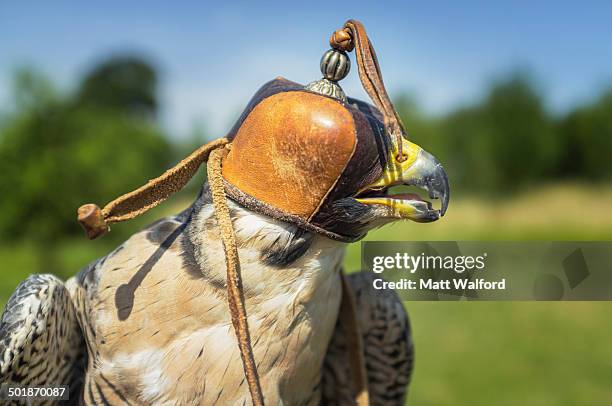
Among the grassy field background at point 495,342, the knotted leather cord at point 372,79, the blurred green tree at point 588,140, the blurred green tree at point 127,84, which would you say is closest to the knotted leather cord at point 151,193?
the knotted leather cord at point 372,79

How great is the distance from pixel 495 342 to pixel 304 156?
907 centimetres

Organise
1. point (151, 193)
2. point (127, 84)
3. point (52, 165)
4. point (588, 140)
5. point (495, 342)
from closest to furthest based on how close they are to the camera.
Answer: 1. point (151, 193)
2. point (495, 342)
3. point (52, 165)
4. point (588, 140)
5. point (127, 84)

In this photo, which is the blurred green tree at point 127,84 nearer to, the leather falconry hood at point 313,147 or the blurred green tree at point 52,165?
the blurred green tree at point 52,165

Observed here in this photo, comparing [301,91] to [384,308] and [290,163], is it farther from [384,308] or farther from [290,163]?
[384,308]

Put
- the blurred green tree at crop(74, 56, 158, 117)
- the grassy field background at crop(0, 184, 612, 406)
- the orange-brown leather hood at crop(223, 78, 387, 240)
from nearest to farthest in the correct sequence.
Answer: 1. the orange-brown leather hood at crop(223, 78, 387, 240)
2. the grassy field background at crop(0, 184, 612, 406)
3. the blurred green tree at crop(74, 56, 158, 117)

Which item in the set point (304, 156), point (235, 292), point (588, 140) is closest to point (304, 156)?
point (304, 156)

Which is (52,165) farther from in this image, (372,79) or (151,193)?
(372,79)

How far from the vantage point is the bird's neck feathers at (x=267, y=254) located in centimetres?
143

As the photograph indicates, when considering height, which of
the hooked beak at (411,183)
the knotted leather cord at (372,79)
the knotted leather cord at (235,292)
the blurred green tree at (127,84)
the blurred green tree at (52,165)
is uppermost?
the blurred green tree at (127,84)

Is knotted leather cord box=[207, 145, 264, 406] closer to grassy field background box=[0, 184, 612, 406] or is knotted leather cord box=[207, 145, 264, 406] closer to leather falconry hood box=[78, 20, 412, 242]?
leather falconry hood box=[78, 20, 412, 242]

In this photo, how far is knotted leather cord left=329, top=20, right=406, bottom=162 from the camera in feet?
4.55

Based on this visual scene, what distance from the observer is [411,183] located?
4.72 feet

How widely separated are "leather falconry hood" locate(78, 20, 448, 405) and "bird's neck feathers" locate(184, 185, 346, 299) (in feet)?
0.09

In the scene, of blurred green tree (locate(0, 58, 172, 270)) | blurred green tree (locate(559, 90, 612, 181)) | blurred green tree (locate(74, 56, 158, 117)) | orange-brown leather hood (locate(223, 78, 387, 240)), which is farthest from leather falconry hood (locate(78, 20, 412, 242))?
blurred green tree (locate(74, 56, 158, 117))
